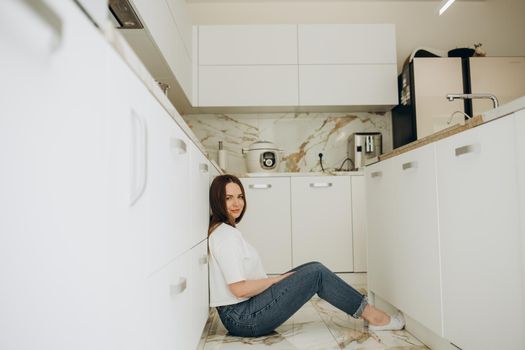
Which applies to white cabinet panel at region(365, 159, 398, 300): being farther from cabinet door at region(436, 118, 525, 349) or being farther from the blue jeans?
cabinet door at region(436, 118, 525, 349)

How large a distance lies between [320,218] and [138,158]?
7.94 feet

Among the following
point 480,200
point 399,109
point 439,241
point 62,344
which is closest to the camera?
point 62,344

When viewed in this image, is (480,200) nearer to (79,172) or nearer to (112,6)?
(79,172)

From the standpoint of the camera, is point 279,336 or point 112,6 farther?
point 279,336

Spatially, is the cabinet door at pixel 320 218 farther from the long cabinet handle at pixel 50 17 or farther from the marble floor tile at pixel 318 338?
the long cabinet handle at pixel 50 17

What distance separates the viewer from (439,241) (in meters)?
1.39

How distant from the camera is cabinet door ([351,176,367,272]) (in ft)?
9.71

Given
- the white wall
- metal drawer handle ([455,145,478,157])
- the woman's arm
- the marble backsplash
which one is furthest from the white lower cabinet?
the white wall

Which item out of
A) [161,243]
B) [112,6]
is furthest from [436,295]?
[112,6]

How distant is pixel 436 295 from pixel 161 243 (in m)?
1.08

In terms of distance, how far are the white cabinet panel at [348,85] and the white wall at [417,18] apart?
19.1 inches

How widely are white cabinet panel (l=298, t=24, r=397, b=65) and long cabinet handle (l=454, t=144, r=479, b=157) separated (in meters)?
2.16

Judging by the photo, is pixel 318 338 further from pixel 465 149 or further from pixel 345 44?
pixel 345 44

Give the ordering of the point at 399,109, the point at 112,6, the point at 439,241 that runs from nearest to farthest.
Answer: the point at 439,241, the point at 112,6, the point at 399,109
